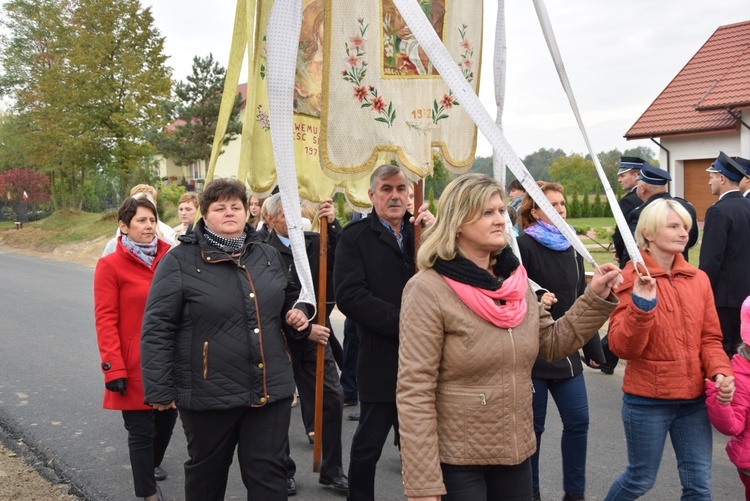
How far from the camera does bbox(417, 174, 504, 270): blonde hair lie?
8.55 ft

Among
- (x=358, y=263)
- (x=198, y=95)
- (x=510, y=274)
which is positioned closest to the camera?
(x=510, y=274)

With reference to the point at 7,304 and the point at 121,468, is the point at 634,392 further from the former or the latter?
the point at 7,304

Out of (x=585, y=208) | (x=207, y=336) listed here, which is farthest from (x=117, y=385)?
(x=585, y=208)

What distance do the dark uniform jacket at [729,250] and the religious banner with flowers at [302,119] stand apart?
296 cm

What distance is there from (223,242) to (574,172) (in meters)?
42.8

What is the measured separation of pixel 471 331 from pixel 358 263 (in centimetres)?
139

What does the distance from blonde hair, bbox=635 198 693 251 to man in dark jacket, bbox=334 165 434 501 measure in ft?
3.45

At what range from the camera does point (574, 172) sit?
4384 centimetres

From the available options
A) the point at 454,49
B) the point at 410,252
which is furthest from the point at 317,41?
the point at 410,252

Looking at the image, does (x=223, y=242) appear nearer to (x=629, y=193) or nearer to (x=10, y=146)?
(x=629, y=193)

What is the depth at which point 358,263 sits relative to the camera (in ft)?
12.6

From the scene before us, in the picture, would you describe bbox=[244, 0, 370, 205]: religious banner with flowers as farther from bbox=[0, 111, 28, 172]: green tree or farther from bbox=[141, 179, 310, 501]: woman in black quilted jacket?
bbox=[0, 111, 28, 172]: green tree

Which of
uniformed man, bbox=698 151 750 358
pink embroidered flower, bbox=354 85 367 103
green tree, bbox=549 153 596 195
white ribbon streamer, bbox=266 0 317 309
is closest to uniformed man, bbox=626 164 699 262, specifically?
uniformed man, bbox=698 151 750 358

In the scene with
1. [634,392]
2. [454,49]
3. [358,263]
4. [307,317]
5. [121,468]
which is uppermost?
[454,49]
